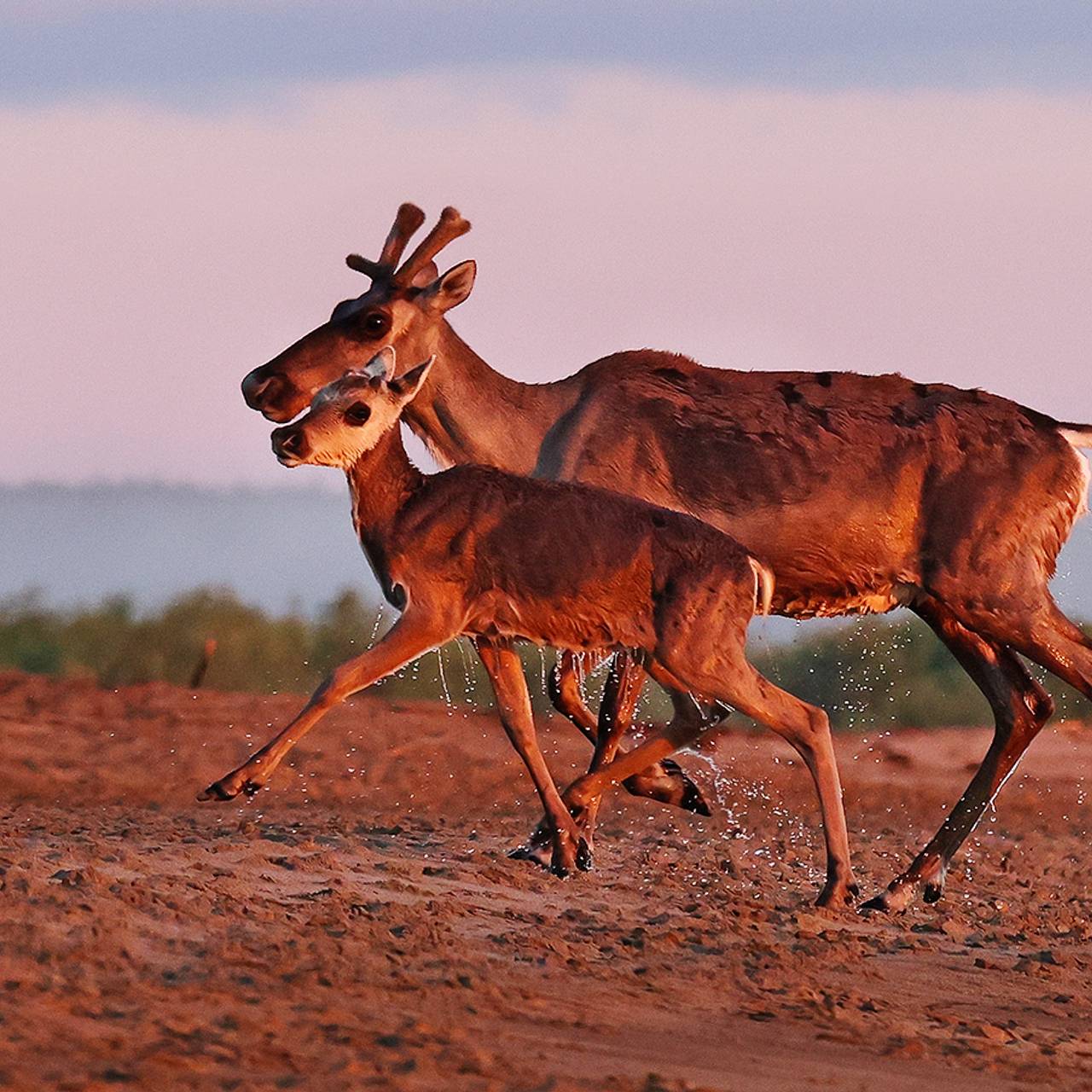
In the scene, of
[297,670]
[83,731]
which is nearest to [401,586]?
[83,731]

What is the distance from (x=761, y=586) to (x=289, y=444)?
219cm

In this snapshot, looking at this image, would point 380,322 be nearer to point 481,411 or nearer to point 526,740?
point 481,411

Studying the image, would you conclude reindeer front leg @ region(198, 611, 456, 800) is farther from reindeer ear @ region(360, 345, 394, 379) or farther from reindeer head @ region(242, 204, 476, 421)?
reindeer head @ region(242, 204, 476, 421)

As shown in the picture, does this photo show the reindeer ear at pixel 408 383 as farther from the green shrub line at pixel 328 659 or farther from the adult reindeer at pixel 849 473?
the green shrub line at pixel 328 659

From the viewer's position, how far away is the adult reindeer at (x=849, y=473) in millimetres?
12188

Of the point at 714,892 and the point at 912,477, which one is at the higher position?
the point at 912,477

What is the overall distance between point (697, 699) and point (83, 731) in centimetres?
688

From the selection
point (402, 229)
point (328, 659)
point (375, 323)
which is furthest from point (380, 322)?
point (328, 659)

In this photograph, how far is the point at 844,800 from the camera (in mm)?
17312

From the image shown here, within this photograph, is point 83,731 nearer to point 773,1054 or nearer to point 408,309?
point 408,309

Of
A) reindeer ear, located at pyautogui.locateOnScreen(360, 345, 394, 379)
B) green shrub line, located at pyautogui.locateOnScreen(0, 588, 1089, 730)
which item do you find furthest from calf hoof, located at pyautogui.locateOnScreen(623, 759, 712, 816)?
green shrub line, located at pyautogui.locateOnScreen(0, 588, 1089, 730)

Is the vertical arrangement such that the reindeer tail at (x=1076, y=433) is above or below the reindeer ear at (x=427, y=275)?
below

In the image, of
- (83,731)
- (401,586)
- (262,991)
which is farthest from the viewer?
(83,731)

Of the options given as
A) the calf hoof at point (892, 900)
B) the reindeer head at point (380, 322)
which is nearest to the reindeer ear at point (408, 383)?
the reindeer head at point (380, 322)
